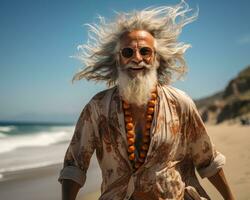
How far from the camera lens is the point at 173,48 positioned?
12.3ft

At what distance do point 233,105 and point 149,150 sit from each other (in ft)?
85.3

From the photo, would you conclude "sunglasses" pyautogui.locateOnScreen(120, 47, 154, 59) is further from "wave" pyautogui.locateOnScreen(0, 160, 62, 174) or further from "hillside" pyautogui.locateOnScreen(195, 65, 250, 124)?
"hillside" pyautogui.locateOnScreen(195, 65, 250, 124)

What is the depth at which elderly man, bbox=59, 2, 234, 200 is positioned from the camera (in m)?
3.39

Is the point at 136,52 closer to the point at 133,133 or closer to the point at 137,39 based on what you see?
the point at 137,39

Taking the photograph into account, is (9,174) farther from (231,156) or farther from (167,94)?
(167,94)

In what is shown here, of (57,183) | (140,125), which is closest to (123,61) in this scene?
(140,125)

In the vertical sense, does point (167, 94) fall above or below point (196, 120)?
above

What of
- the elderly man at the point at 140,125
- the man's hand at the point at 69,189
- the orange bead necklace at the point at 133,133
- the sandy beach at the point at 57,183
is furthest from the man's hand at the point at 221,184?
the sandy beach at the point at 57,183

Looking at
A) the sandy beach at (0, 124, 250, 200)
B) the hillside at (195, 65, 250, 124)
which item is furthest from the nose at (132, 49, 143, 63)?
the hillside at (195, 65, 250, 124)

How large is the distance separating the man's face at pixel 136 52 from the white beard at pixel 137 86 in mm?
50

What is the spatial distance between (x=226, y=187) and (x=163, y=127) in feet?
2.41

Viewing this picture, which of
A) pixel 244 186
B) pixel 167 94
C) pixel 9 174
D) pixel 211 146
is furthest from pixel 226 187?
pixel 9 174

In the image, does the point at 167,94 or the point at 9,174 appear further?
the point at 9,174

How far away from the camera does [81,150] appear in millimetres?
3396
